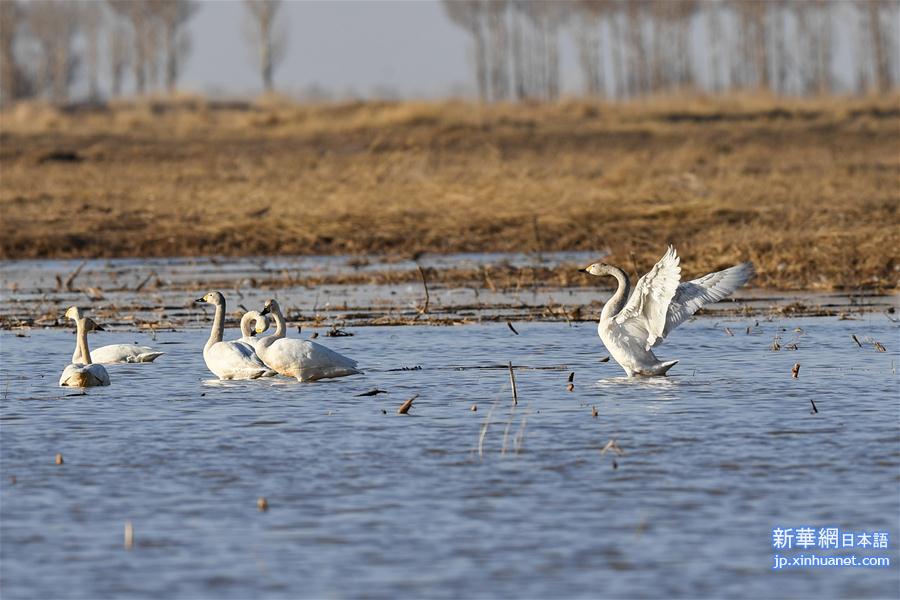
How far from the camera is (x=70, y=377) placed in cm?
1035

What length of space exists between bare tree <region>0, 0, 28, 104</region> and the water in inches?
2590

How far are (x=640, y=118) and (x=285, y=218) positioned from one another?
53.5 ft

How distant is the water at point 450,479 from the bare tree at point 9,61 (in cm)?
6578

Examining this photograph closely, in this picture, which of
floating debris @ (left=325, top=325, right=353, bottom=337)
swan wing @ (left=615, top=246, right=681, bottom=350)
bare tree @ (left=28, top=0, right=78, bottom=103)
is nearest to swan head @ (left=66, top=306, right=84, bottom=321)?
floating debris @ (left=325, top=325, right=353, bottom=337)

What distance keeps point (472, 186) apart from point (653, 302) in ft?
48.2

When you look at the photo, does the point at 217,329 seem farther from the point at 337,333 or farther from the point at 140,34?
the point at 140,34

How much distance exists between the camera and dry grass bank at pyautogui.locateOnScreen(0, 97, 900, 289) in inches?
795

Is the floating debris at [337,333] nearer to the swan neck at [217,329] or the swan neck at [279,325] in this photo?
the swan neck at [217,329]

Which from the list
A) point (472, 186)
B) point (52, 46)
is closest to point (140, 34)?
point (52, 46)

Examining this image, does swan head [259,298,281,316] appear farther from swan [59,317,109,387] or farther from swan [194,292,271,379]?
swan [59,317,109,387]

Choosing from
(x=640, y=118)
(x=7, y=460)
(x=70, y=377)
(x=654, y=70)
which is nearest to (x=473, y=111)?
(x=640, y=118)

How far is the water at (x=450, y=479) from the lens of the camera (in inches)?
229

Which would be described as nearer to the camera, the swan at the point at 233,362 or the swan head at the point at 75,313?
the swan at the point at 233,362

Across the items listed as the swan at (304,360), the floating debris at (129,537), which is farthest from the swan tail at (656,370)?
the floating debris at (129,537)
